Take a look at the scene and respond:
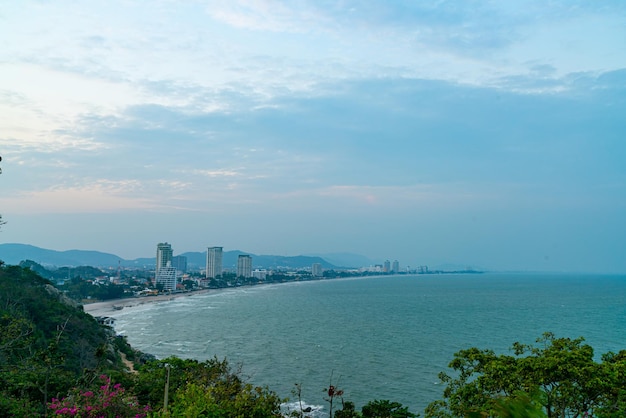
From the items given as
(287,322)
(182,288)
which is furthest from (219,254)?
(287,322)

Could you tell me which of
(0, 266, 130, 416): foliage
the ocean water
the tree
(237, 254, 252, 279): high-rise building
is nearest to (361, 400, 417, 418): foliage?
the tree

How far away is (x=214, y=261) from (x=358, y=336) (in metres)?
128

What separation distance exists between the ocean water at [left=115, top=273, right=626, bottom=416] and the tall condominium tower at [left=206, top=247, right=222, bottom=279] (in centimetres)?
9178

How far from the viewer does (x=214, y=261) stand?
535ft

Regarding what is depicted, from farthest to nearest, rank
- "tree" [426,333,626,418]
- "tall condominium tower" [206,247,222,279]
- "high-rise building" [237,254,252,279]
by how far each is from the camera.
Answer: "high-rise building" [237,254,252,279]
"tall condominium tower" [206,247,222,279]
"tree" [426,333,626,418]

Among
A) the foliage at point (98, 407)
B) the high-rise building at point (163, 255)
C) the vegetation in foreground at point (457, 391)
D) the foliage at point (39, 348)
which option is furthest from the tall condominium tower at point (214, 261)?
the foliage at point (98, 407)

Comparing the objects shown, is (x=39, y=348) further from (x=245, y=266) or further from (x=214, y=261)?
(x=214, y=261)

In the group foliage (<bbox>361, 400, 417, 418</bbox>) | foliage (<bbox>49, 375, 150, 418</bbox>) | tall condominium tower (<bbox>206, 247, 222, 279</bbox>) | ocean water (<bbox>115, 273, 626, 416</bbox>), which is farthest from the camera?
tall condominium tower (<bbox>206, 247, 222, 279</bbox>)

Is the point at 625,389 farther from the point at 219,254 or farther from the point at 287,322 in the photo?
the point at 219,254

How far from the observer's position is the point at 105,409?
34.1 feet

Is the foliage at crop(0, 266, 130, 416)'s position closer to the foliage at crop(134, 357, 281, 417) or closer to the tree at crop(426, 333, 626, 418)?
the foliage at crop(134, 357, 281, 417)

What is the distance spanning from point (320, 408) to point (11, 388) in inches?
522

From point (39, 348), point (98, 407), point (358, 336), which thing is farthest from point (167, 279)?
point (98, 407)

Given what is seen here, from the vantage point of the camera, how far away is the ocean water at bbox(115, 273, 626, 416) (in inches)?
1026
